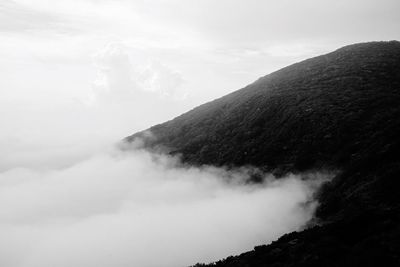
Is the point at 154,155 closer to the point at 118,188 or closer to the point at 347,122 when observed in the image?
the point at 118,188

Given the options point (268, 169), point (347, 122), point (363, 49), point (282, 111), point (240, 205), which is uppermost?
point (363, 49)

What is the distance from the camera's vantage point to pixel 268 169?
32719 millimetres

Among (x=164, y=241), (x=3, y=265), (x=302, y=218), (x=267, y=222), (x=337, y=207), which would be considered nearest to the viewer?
(x=337, y=207)

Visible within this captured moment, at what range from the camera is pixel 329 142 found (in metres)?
30.5

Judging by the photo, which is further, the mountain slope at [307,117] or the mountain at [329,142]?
the mountain slope at [307,117]

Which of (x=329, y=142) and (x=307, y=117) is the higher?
(x=307, y=117)

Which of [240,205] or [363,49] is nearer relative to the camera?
[240,205]

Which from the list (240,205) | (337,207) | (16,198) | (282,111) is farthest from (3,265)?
(16,198)

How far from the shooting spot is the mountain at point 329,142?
42.9 feet

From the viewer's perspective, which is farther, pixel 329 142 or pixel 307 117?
pixel 307 117

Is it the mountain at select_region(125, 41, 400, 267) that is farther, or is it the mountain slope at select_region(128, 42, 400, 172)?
the mountain slope at select_region(128, 42, 400, 172)

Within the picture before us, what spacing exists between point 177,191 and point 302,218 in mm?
25173

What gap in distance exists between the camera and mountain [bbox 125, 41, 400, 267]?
13062mm

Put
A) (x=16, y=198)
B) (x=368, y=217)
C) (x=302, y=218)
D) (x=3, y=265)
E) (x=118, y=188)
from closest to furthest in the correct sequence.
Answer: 1. (x=368, y=217)
2. (x=302, y=218)
3. (x=3, y=265)
4. (x=118, y=188)
5. (x=16, y=198)
